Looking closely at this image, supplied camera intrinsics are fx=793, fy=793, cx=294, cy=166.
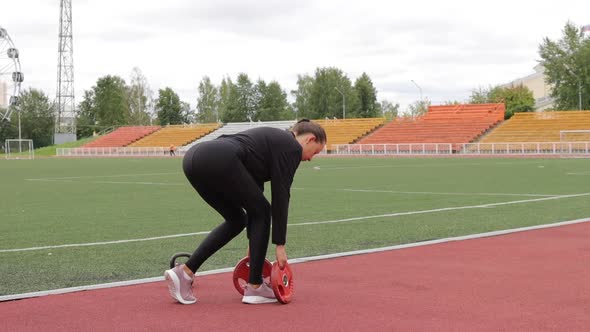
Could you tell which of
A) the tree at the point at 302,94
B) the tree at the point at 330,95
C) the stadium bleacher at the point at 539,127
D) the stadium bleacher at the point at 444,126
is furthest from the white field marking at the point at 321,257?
the tree at the point at 302,94

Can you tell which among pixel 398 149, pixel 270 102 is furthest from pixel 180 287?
pixel 270 102

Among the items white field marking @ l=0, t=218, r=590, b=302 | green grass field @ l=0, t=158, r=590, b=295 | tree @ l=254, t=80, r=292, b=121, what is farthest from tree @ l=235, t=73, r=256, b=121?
white field marking @ l=0, t=218, r=590, b=302

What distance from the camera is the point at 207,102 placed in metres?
131

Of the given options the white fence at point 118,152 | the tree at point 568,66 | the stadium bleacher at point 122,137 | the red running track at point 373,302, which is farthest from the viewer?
the stadium bleacher at point 122,137

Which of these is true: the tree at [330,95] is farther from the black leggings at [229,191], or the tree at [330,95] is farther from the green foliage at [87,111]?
the black leggings at [229,191]

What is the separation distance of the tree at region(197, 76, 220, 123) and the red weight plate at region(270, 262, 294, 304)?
125m

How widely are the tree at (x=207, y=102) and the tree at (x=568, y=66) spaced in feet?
192

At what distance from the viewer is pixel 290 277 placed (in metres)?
5.96

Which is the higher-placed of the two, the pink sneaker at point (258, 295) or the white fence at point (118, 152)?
the white fence at point (118, 152)

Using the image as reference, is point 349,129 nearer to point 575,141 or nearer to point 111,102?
point 575,141

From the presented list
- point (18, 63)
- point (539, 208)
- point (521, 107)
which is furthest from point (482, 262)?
point (521, 107)

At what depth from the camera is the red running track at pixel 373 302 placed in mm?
5215

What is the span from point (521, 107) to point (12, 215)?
274 ft

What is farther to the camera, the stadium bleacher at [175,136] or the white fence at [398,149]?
the stadium bleacher at [175,136]
